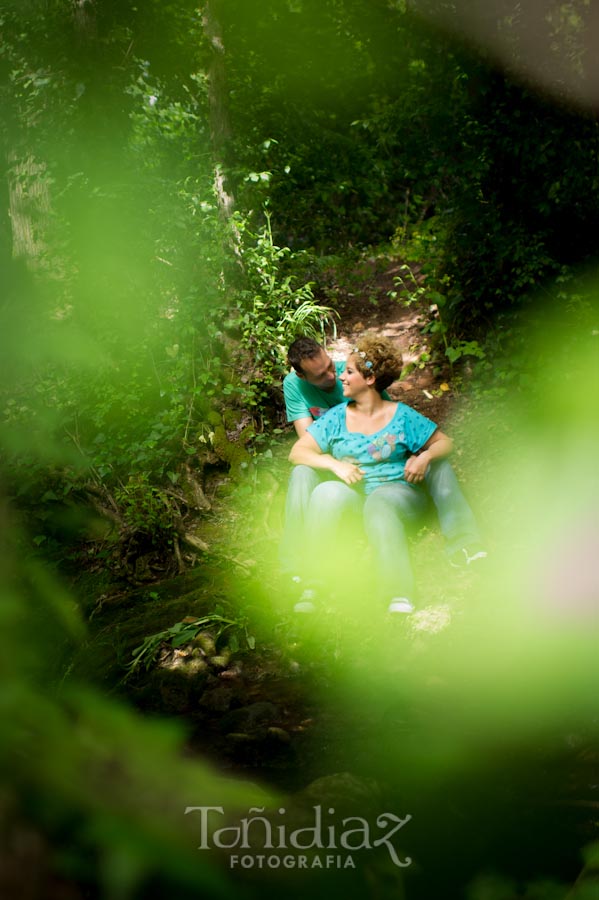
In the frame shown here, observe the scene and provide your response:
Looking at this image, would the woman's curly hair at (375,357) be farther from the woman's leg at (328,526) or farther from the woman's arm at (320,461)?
the woman's leg at (328,526)

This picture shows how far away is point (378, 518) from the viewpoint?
433 centimetres

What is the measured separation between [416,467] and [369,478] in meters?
0.34

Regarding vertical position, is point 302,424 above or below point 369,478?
below

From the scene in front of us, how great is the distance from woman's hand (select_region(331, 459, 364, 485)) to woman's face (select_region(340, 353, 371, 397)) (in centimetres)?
45

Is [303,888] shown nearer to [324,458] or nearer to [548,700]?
[548,700]

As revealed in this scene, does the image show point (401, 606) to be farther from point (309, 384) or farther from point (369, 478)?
point (309, 384)

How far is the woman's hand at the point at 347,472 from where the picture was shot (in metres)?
4.55

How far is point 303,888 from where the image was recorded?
5.08 ft

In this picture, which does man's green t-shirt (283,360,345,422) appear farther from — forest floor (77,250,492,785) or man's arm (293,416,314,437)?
forest floor (77,250,492,785)

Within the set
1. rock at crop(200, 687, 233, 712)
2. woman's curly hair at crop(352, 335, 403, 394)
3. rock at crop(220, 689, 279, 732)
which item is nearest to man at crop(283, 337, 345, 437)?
woman's curly hair at crop(352, 335, 403, 394)

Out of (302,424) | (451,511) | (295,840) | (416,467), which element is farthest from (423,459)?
(295,840)

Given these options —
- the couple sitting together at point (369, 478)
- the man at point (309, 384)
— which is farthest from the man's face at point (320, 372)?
the couple sitting together at point (369, 478)

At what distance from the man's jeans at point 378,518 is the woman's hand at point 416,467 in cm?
8

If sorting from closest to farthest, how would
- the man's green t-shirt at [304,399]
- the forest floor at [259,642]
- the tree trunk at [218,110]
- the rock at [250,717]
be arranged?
the forest floor at [259,642] → the rock at [250,717] → the man's green t-shirt at [304,399] → the tree trunk at [218,110]
